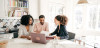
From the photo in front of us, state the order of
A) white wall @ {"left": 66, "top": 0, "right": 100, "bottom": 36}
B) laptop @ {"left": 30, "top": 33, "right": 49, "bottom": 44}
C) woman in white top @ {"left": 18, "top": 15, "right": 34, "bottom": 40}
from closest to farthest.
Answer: laptop @ {"left": 30, "top": 33, "right": 49, "bottom": 44}
woman in white top @ {"left": 18, "top": 15, "right": 34, "bottom": 40}
white wall @ {"left": 66, "top": 0, "right": 100, "bottom": 36}

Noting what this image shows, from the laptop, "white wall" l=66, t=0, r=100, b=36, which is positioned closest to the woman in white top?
the laptop

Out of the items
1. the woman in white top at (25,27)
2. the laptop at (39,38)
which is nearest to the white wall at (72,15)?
the woman in white top at (25,27)

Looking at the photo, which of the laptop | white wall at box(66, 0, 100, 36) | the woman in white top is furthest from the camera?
white wall at box(66, 0, 100, 36)

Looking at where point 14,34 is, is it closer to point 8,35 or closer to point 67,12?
point 8,35

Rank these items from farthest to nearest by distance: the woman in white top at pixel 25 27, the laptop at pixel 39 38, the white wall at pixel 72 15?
the white wall at pixel 72 15 → the woman in white top at pixel 25 27 → the laptop at pixel 39 38

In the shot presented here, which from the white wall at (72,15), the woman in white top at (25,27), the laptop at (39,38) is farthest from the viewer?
the white wall at (72,15)

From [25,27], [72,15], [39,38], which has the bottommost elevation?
[39,38]

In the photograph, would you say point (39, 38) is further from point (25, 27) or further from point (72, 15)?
point (72, 15)

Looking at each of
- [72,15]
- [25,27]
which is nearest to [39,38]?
[25,27]

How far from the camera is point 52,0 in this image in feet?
14.9

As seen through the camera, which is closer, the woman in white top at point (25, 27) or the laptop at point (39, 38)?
the laptop at point (39, 38)

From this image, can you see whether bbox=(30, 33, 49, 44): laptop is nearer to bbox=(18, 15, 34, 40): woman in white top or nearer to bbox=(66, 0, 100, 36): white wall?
→ bbox=(18, 15, 34, 40): woman in white top

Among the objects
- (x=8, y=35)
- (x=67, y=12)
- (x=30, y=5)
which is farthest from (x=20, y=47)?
(x=67, y=12)

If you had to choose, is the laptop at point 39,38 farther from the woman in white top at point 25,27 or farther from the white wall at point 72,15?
the white wall at point 72,15
